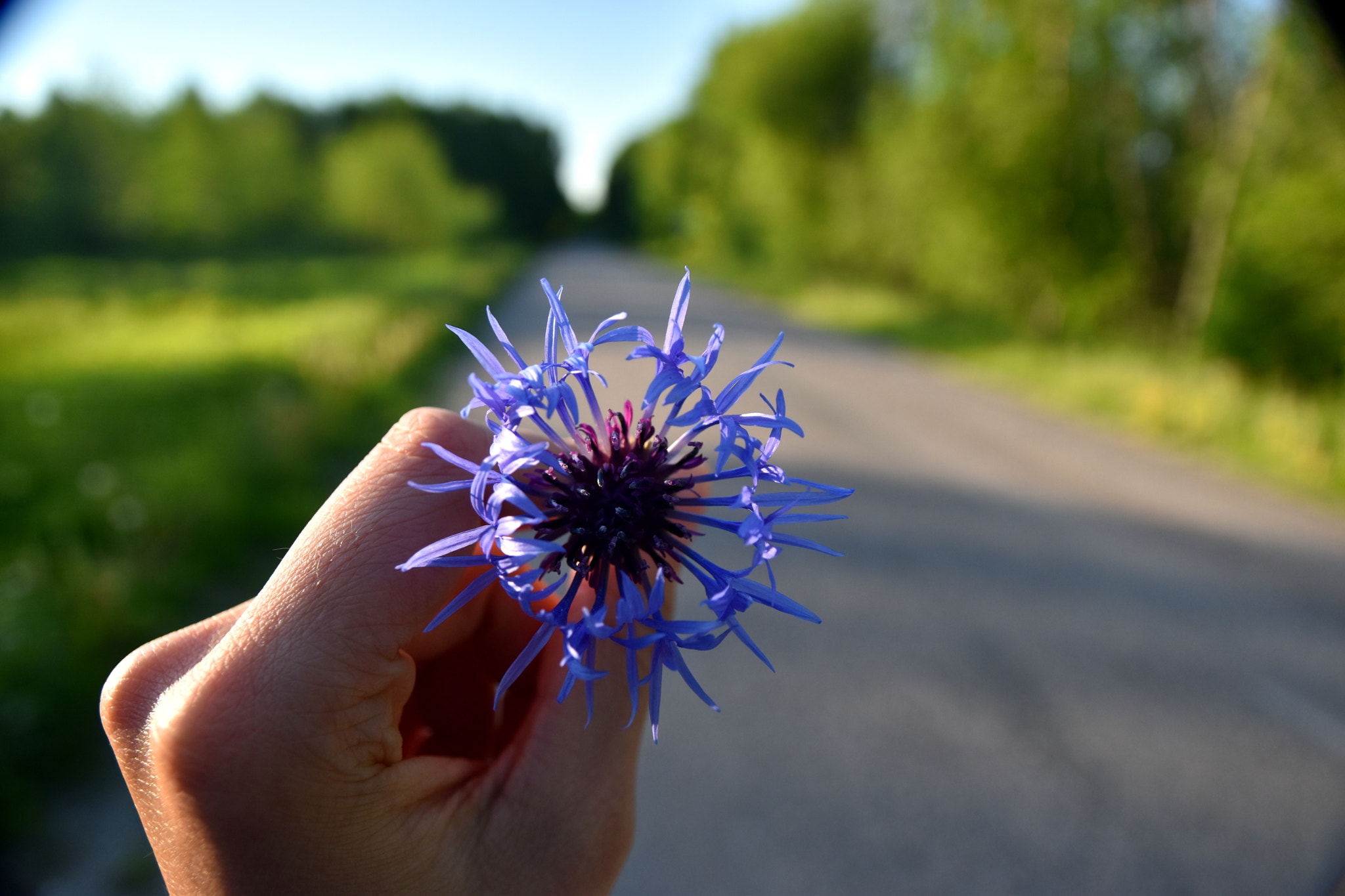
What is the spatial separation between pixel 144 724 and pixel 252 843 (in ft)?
0.83

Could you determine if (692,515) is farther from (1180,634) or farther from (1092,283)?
(1092,283)

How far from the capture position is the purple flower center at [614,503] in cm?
97

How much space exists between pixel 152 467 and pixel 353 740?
5.26 metres

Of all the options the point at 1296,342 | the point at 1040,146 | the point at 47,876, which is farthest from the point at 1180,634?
the point at 1040,146

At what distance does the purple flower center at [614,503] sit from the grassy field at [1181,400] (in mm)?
9037

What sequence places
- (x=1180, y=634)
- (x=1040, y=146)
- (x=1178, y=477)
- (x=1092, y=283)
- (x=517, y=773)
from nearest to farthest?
(x=517, y=773)
(x=1180, y=634)
(x=1178, y=477)
(x=1040, y=146)
(x=1092, y=283)

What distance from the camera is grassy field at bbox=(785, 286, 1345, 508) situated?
27.0 feet

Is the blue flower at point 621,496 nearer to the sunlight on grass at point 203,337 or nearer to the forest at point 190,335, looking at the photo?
Result: the forest at point 190,335

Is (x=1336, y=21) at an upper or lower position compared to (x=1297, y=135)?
lower

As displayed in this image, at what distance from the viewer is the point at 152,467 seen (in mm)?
5297

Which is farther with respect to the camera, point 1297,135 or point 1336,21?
point 1297,135

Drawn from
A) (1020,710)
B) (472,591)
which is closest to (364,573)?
(472,591)

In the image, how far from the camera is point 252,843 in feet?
3.26

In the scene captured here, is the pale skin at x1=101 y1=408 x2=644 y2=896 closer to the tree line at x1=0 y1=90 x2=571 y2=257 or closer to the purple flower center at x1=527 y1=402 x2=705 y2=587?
the purple flower center at x1=527 y1=402 x2=705 y2=587
